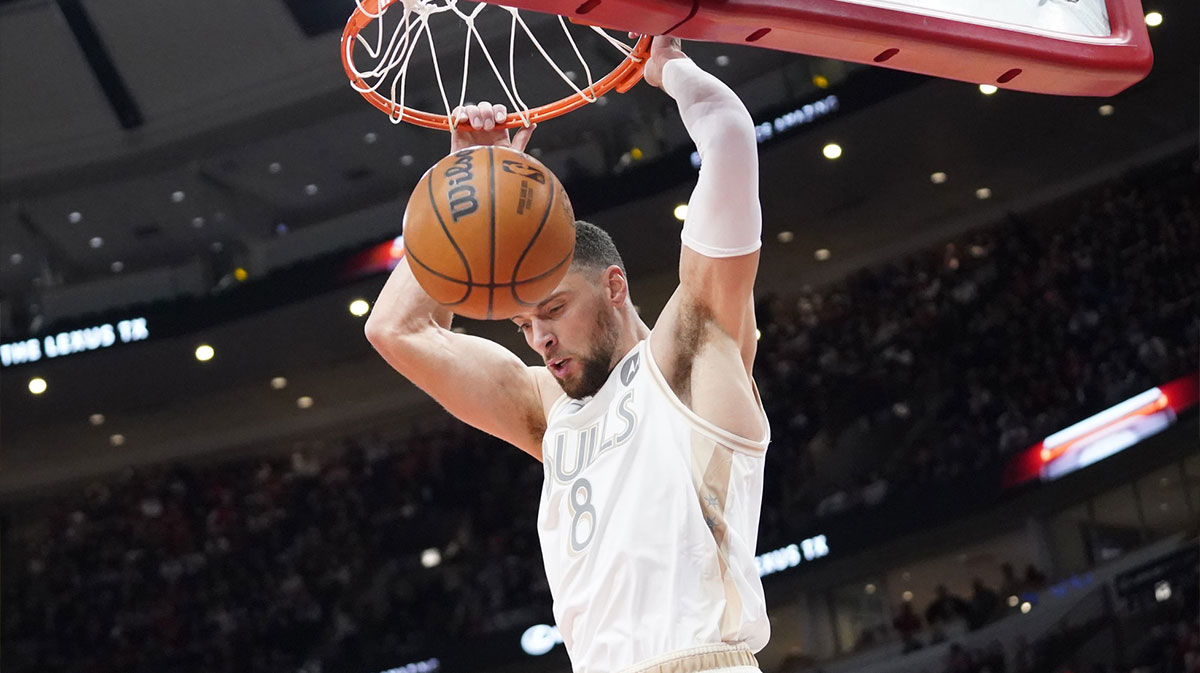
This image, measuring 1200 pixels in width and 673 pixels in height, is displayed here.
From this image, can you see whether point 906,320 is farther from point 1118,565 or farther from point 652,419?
point 652,419

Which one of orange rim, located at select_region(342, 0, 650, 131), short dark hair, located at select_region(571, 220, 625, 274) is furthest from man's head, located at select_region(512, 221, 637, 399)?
orange rim, located at select_region(342, 0, 650, 131)

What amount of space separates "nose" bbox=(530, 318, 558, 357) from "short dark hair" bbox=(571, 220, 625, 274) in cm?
15

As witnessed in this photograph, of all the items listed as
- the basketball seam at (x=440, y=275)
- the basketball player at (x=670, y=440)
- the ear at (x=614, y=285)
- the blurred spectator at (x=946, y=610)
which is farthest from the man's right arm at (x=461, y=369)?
the blurred spectator at (x=946, y=610)

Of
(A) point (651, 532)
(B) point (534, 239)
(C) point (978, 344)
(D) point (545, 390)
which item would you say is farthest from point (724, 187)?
(C) point (978, 344)

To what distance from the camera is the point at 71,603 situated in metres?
12.7

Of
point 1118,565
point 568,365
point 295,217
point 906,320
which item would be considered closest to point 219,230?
point 295,217

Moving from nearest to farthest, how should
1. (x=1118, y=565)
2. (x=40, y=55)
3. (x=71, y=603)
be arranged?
1. (x=1118, y=565)
2. (x=40, y=55)
3. (x=71, y=603)

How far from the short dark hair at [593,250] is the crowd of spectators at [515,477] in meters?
9.07

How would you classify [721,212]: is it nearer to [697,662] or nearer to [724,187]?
[724,187]

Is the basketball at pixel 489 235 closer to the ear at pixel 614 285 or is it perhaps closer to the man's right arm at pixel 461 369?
the ear at pixel 614 285

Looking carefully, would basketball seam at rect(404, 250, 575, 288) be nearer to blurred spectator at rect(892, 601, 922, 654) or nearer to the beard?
the beard

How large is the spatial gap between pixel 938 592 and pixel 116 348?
8028 mm

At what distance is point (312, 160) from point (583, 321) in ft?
34.8

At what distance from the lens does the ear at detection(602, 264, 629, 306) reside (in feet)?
9.84
